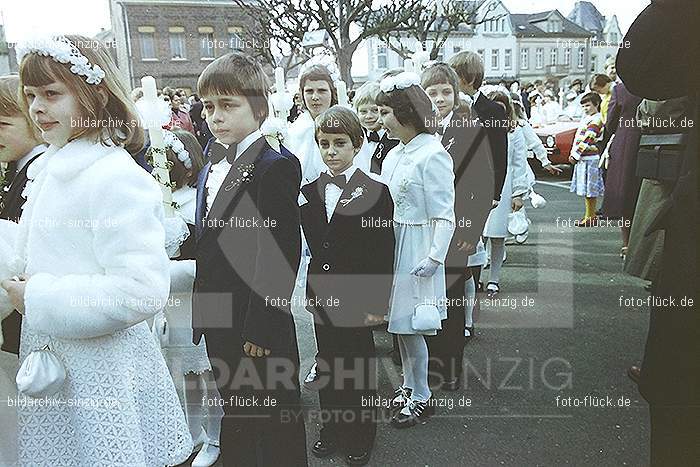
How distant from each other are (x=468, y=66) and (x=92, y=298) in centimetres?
295

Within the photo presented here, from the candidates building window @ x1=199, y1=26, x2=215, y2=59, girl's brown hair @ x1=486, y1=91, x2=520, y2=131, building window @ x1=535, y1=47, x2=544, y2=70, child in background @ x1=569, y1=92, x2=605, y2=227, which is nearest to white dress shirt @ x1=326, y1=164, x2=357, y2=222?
girl's brown hair @ x1=486, y1=91, x2=520, y2=131

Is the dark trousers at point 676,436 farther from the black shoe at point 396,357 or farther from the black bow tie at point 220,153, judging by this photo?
the black shoe at point 396,357

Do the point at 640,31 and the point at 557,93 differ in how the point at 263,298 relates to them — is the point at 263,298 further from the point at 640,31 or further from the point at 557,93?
the point at 557,93

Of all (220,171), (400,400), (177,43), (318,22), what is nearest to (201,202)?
(220,171)

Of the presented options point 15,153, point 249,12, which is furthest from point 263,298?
point 249,12

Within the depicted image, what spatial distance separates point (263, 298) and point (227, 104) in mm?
717

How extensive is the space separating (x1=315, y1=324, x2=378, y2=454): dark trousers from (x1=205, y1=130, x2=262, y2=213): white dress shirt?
858mm

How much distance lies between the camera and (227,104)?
210 cm

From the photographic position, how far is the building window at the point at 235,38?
6.50 meters

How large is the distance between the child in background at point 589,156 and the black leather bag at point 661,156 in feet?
15.9

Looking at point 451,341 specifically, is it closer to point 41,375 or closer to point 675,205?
point 675,205

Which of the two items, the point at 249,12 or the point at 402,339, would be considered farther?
the point at 249,12

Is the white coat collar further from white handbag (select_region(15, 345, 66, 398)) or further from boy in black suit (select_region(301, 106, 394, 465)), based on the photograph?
boy in black suit (select_region(301, 106, 394, 465))

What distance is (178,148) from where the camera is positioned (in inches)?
109
